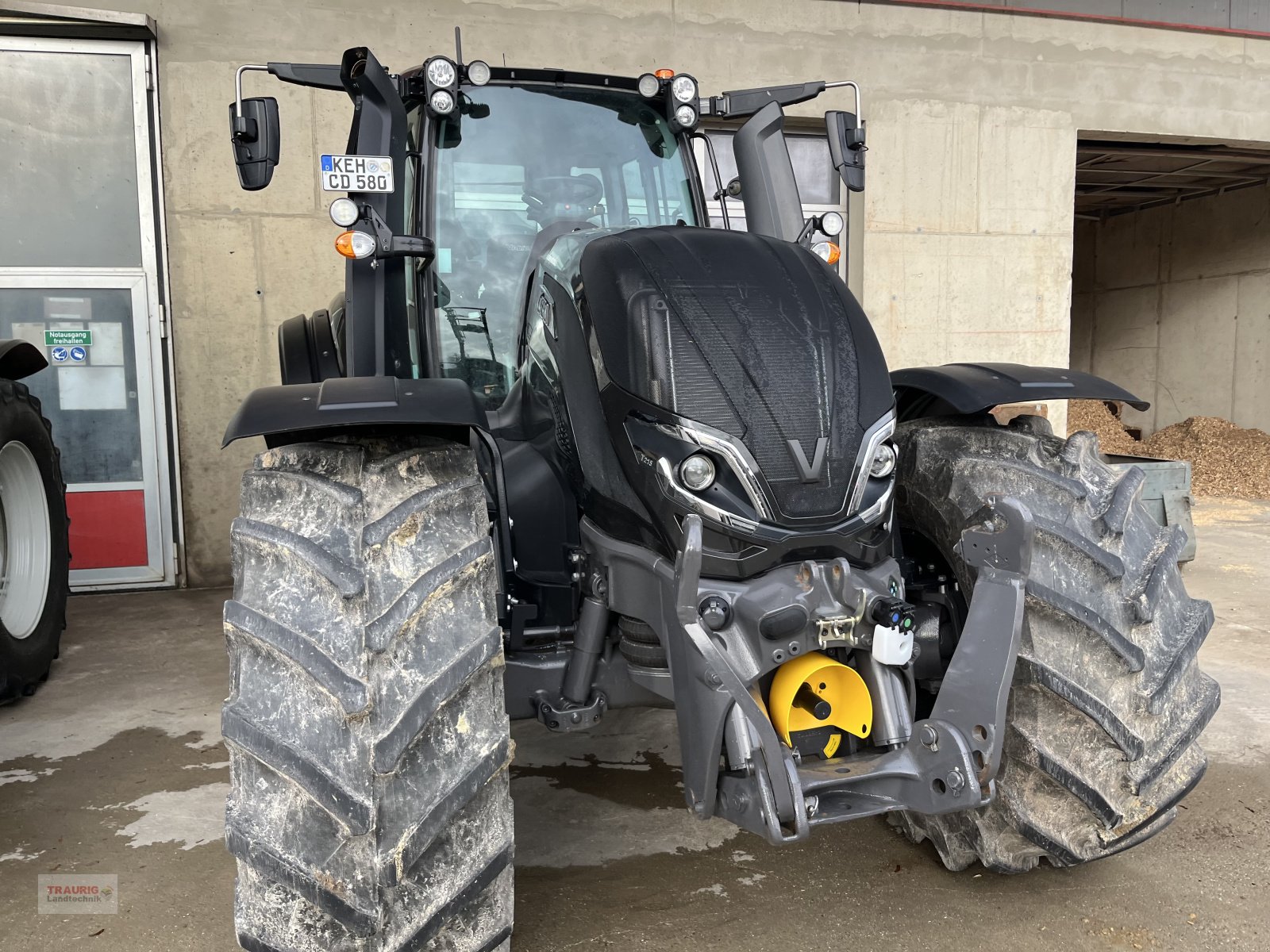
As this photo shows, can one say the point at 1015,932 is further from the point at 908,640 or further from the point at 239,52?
the point at 239,52

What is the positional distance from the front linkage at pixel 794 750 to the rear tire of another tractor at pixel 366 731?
0.37 meters

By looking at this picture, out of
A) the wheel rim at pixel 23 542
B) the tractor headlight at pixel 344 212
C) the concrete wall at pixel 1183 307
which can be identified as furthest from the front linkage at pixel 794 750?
the concrete wall at pixel 1183 307

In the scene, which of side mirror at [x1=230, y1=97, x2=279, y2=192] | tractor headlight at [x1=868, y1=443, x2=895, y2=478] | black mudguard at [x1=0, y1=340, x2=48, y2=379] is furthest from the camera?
black mudguard at [x1=0, y1=340, x2=48, y2=379]

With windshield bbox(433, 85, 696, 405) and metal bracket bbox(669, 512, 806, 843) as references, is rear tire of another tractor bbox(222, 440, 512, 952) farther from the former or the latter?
windshield bbox(433, 85, 696, 405)

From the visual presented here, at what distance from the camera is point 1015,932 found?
2.37m

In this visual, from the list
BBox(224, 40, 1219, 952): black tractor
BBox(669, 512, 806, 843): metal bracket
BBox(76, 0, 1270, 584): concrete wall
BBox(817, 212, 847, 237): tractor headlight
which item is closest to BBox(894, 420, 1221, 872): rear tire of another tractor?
BBox(224, 40, 1219, 952): black tractor

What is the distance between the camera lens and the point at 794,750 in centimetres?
199

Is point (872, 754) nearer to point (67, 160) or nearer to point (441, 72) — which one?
point (441, 72)

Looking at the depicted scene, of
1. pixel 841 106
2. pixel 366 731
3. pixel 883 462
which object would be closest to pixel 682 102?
pixel 883 462

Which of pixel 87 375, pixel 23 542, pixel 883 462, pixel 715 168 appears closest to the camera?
pixel 883 462

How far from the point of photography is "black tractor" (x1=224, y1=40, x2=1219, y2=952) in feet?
5.95

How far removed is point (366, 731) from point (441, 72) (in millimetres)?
1851

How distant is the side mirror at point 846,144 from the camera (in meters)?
3.02

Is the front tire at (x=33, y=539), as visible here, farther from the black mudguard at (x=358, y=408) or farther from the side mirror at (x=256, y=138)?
the black mudguard at (x=358, y=408)
